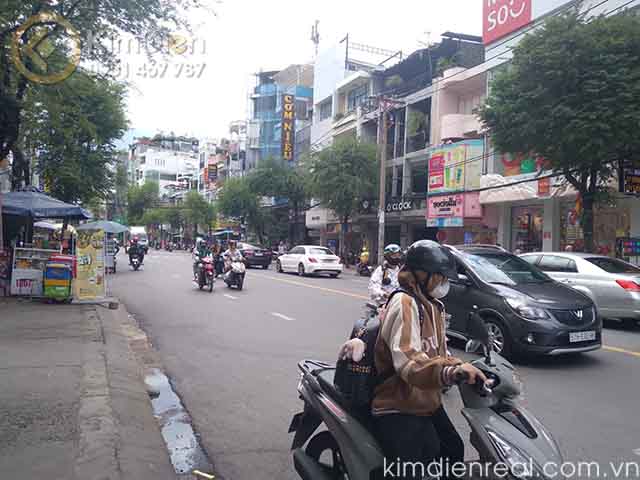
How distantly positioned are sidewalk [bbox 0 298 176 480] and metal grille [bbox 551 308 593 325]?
514 centimetres

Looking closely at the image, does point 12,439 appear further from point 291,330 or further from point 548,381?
point 291,330

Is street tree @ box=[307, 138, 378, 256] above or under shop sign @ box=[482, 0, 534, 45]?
under

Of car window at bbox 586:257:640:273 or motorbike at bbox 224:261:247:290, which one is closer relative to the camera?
car window at bbox 586:257:640:273

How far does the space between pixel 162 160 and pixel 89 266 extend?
354ft

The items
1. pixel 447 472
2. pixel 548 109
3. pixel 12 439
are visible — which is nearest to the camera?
pixel 447 472

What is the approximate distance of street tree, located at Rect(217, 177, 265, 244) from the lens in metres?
48.6

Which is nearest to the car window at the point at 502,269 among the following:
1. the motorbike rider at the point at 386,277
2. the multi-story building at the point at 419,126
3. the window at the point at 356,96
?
the motorbike rider at the point at 386,277

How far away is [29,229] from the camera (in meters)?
18.5

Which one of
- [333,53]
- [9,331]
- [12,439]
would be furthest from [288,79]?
[12,439]

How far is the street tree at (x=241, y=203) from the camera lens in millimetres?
48594

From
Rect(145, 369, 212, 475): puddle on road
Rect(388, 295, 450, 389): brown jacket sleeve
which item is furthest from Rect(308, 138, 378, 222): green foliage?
Rect(388, 295, 450, 389): brown jacket sleeve

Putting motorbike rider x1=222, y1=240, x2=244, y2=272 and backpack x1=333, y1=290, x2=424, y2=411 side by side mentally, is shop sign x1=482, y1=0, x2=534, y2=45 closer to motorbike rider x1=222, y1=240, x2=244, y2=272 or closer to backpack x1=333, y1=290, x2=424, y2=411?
motorbike rider x1=222, y1=240, x2=244, y2=272

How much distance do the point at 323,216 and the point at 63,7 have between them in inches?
1312

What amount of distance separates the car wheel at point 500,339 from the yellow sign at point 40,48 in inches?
362
